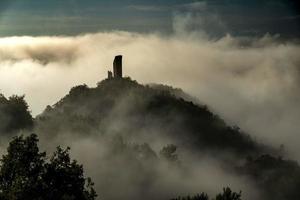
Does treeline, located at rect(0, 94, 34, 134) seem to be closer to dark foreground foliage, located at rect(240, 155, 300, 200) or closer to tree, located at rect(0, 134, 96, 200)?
tree, located at rect(0, 134, 96, 200)

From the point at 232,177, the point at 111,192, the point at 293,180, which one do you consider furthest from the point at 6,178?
the point at 232,177

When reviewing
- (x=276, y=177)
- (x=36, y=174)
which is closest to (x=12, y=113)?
(x=36, y=174)

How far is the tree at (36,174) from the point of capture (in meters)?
35.4

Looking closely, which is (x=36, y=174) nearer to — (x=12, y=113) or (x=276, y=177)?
(x=12, y=113)

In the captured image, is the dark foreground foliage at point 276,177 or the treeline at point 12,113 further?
the dark foreground foliage at point 276,177

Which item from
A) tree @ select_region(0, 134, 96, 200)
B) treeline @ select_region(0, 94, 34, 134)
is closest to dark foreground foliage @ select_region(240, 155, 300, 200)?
treeline @ select_region(0, 94, 34, 134)

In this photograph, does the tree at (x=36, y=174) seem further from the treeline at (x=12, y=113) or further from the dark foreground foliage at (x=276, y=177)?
the dark foreground foliage at (x=276, y=177)

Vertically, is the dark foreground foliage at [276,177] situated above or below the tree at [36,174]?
above

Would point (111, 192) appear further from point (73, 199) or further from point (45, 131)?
point (73, 199)

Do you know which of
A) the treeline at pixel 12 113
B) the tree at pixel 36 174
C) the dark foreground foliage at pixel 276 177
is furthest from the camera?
the dark foreground foliage at pixel 276 177

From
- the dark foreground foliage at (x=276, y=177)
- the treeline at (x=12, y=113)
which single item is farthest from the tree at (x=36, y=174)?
the dark foreground foliage at (x=276, y=177)

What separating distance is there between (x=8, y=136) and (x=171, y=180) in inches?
1984

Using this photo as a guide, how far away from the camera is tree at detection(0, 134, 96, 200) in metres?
35.4

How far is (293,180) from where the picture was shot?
149625 mm
